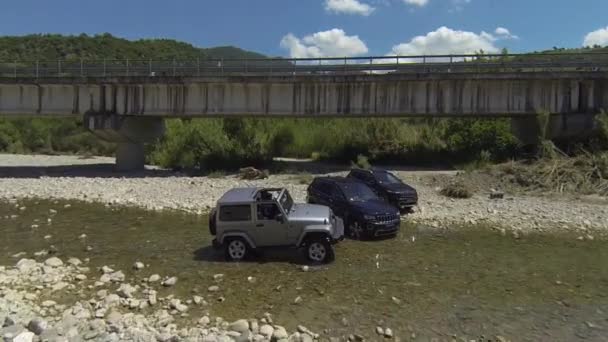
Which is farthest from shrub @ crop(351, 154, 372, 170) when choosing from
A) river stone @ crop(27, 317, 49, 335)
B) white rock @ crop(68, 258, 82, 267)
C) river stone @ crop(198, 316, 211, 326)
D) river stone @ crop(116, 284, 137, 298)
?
river stone @ crop(27, 317, 49, 335)

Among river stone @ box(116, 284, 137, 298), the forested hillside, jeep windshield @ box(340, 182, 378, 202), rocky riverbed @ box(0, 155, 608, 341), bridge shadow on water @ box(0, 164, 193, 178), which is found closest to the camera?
rocky riverbed @ box(0, 155, 608, 341)

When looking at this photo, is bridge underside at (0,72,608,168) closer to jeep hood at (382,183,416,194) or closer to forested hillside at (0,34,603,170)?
forested hillside at (0,34,603,170)

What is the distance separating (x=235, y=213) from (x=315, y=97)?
1965 centimetres

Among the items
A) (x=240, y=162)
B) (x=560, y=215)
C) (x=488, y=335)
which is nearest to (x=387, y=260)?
(x=488, y=335)

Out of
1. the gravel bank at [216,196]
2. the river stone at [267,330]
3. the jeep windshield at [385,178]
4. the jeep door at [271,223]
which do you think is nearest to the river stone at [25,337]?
the river stone at [267,330]

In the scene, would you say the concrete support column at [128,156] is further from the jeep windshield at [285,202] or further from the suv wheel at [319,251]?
the suv wheel at [319,251]

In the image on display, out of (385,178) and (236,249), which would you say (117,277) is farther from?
(385,178)

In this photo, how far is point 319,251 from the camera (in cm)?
1214

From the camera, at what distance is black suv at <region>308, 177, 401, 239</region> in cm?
1445

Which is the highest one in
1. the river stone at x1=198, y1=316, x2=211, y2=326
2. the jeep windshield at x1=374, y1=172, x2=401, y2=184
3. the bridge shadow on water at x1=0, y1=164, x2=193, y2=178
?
the jeep windshield at x1=374, y1=172, x2=401, y2=184

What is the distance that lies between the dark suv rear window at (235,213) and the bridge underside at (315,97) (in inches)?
758

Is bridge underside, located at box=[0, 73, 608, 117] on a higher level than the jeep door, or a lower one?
higher

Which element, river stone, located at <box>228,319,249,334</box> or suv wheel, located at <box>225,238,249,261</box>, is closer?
river stone, located at <box>228,319,249,334</box>

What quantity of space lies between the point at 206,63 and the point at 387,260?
22.8 metres
